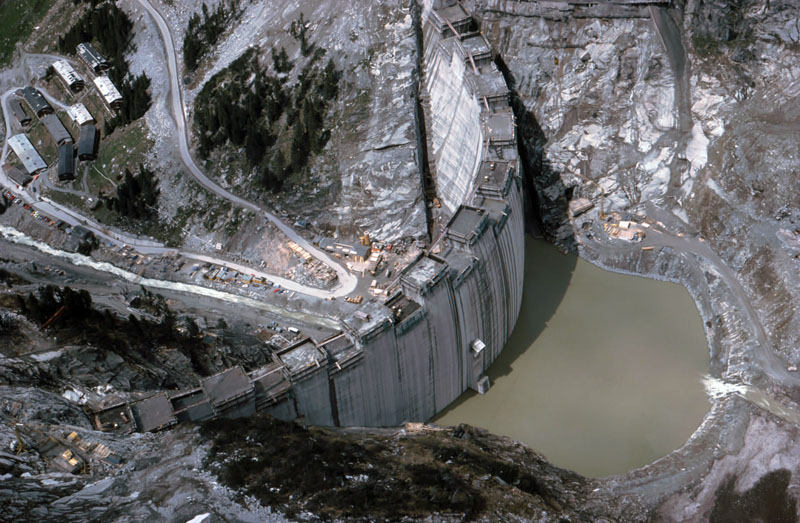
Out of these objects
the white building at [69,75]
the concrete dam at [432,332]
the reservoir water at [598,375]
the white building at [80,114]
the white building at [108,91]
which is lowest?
the reservoir water at [598,375]

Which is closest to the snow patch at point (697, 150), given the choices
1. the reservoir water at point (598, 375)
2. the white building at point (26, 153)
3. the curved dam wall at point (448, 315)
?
the reservoir water at point (598, 375)

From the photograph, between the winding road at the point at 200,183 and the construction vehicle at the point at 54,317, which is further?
the winding road at the point at 200,183

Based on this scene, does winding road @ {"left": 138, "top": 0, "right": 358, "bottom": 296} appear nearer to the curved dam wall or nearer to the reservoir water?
the curved dam wall

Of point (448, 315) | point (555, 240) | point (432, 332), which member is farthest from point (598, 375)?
point (555, 240)

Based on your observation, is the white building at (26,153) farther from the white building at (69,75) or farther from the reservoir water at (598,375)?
the reservoir water at (598,375)

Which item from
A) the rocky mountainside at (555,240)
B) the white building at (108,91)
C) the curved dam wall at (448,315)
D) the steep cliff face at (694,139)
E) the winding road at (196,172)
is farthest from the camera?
the white building at (108,91)

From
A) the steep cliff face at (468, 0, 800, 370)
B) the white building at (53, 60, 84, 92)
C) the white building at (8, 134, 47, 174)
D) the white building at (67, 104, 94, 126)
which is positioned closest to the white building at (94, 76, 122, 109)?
the white building at (67, 104, 94, 126)

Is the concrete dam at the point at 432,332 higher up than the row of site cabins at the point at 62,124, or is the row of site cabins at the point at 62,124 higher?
the row of site cabins at the point at 62,124
